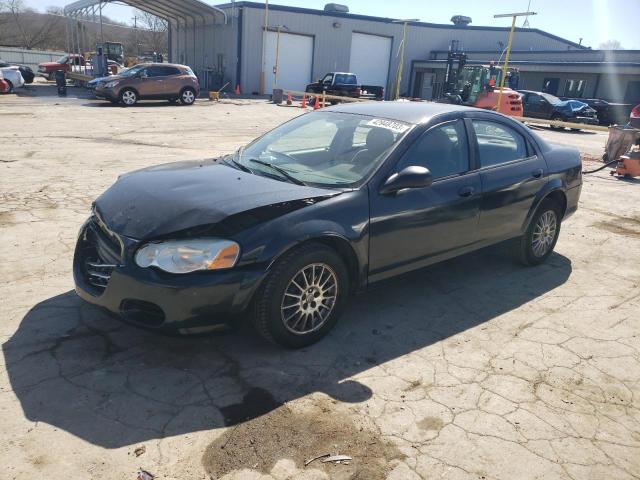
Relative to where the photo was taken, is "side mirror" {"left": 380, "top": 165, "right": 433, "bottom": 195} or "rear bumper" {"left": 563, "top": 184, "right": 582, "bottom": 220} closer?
"side mirror" {"left": 380, "top": 165, "right": 433, "bottom": 195}

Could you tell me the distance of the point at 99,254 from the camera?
A: 10.8ft

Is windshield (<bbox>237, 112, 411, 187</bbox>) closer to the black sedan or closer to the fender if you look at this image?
the black sedan

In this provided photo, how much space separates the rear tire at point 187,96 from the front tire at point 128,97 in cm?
201

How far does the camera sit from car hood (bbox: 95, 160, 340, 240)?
3.12 m

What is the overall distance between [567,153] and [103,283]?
15.3 feet

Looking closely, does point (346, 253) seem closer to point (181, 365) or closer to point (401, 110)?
point (181, 365)

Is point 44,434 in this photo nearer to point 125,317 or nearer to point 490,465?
Result: point 125,317

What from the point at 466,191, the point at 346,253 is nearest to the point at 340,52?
the point at 466,191

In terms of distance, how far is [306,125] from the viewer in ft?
15.1

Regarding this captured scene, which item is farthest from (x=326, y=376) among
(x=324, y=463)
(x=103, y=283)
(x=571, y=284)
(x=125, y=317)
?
(x=571, y=284)

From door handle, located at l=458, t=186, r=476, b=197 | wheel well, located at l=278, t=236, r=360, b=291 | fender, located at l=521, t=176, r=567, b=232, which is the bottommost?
wheel well, located at l=278, t=236, r=360, b=291

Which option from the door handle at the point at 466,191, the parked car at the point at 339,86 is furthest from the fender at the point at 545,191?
the parked car at the point at 339,86

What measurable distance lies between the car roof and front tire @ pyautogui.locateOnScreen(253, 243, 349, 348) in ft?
4.62

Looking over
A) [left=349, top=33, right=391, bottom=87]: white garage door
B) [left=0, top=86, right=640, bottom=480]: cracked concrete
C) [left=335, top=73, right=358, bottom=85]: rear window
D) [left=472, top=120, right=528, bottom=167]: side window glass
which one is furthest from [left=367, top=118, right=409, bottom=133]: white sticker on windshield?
[left=349, top=33, right=391, bottom=87]: white garage door
